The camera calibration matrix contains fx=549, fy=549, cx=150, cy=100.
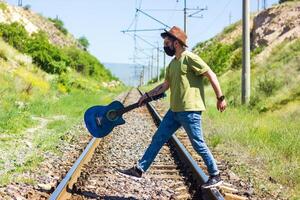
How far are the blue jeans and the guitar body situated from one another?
26.4 inches

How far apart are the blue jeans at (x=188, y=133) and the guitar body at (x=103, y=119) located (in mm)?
672

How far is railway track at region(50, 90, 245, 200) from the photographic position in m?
7.18

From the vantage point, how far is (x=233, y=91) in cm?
2722

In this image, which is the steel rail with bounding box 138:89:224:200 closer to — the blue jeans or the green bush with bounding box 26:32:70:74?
the blue jeans

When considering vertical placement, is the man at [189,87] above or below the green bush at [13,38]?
below

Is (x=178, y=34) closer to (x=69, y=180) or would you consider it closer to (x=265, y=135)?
(x=69, y=180)

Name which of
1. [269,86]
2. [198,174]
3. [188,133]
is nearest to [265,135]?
[198,174]

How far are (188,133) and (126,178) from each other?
1.52 m

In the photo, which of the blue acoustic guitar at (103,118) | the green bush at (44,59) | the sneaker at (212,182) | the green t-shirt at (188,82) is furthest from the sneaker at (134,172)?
the green bush at (44,59)

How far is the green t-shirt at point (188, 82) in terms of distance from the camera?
6.89 m

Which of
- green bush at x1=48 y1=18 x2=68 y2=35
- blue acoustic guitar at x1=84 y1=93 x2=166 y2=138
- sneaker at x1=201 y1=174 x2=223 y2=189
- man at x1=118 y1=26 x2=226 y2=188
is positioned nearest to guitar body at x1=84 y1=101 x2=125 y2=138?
blue acoustic guitar at x1=84 y1=93 x2=166 y2=138

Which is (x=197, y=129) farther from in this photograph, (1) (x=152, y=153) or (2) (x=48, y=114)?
(2) (x=48, y=114)

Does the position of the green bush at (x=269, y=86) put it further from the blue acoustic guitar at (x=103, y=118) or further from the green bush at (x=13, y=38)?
the green bush at (x=13, y=38)

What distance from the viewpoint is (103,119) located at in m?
7.94
